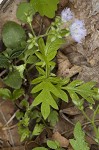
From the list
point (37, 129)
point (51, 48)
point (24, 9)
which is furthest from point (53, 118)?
point (24, 9)

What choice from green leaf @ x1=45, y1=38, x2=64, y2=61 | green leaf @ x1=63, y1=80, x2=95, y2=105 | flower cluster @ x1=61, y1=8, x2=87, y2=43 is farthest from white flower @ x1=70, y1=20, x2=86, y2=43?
green leaf @ x1=63, y1=80, x2=95, y2=105

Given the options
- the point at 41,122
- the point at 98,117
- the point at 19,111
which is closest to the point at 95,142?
the point at 98,117

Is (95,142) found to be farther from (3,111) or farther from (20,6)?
(20,6)

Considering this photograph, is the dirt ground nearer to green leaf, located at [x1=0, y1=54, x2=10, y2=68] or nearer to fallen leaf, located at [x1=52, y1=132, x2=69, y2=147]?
fallen leaf, located at [x1=52, y1=132, x2=69, y2=147]

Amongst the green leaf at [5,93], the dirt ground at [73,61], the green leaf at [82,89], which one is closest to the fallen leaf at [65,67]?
the dirt ground at [73,61]

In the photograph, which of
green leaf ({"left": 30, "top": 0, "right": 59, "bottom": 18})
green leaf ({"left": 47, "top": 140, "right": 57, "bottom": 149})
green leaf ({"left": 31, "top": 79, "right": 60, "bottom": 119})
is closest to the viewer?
green leaf ({"left": 31, "top": 79, "right": 60, "bottom": 119})

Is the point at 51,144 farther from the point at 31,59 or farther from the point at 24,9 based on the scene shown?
the point at 24,9
